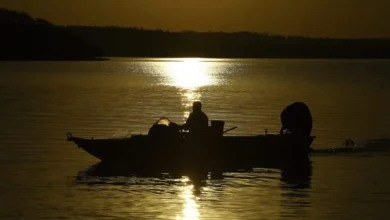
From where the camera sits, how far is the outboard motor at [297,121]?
3572 cm

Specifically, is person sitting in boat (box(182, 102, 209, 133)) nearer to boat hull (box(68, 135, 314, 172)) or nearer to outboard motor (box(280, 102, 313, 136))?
boat hull (box(68, 135, 314, 172))

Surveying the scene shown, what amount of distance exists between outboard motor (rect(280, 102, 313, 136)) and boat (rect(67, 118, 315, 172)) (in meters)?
1.92

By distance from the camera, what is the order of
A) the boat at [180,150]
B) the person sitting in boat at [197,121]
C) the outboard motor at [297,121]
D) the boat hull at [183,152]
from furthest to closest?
the outboard motor at [297,121], the boat hull at [183,152], the boat at [180,150], the person sitting in boat at [197,121]

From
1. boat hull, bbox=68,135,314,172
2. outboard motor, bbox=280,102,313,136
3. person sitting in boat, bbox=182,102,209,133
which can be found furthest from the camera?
outboard motor, bbox=280,102,313,136

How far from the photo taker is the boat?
107 ft

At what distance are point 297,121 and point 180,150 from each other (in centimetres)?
519

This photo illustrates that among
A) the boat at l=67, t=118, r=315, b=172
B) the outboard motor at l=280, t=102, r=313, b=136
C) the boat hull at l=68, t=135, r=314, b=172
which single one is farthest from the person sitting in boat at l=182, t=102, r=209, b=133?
the outboard motor at l=280, t=102, r=313, b=136

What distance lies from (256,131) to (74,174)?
16499 mm

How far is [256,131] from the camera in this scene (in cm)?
4628

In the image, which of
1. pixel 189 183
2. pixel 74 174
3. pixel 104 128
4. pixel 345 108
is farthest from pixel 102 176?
pixel 345 108

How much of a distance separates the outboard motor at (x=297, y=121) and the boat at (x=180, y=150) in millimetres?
1917

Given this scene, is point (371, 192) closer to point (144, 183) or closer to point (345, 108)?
point (144, 183)

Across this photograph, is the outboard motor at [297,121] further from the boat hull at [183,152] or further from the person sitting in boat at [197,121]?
the person sitting in boat at [197,121]

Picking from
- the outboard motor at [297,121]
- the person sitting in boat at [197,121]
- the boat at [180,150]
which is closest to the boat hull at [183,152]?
the boat at [180,150]
